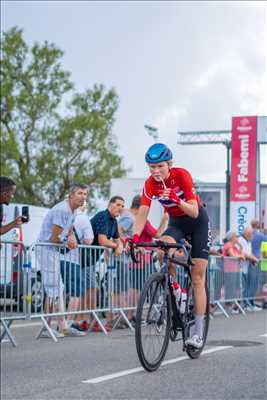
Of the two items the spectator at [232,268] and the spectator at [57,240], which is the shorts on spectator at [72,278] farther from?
the spectator at [232,268]

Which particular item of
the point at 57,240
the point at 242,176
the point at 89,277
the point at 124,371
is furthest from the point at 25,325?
the point at 242,176

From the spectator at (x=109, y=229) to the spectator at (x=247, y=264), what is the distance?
637 centimetres

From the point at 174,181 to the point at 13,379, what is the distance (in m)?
2.50

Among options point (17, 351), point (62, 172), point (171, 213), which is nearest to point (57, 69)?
point (62, 172)

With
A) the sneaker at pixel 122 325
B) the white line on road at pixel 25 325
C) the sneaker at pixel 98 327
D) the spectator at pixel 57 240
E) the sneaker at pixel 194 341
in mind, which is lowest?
the white line on road at pixel 25 325

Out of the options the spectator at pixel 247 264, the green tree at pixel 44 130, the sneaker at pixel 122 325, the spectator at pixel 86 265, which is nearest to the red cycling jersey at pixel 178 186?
the spectator at pixel 86 265

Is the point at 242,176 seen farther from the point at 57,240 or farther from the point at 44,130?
the point at 57,240

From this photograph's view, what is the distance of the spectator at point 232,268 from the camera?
18.6 metres

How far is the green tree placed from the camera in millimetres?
41688

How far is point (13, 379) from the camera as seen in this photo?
8352mm

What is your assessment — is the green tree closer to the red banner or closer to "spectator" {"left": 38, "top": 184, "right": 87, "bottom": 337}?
the red banner

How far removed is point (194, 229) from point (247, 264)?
41.1 ft

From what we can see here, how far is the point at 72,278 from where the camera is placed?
42.1 feet

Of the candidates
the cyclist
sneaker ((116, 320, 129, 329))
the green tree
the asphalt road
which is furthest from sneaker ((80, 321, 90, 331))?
the green tree
